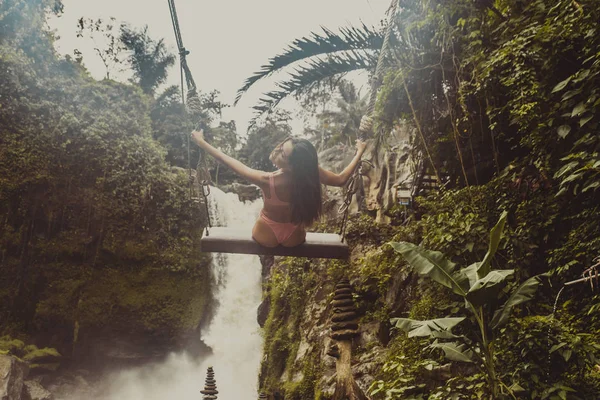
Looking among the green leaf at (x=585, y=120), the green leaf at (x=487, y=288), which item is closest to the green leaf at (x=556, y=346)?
the green leaf at (x=487, y=288)

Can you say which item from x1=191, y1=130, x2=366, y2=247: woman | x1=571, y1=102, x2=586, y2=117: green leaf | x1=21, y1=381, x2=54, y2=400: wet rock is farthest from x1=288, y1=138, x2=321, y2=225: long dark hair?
→ x1=21, y1=381, x2=54, y2=400: wet rock

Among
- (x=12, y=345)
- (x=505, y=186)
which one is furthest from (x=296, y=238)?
(x=12, y=345)

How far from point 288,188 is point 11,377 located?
8.02 meters

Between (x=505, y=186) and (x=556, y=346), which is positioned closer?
Answer: (x=556, y=346)

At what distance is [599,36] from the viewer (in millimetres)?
3137

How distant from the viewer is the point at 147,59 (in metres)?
20.5

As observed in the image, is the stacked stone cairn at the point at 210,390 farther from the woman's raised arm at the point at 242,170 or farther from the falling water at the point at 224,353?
the woman's raised arm at the point at 242,170

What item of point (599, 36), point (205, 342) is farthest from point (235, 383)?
point (599, 36)

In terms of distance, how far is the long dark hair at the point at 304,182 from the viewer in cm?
323

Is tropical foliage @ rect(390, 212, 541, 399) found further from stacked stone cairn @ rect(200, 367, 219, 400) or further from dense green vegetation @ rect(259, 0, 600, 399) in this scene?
stacked stone cairn @ rect(200, 367, 219, 400)

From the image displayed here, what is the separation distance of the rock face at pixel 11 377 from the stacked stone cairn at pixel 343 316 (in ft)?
22.5

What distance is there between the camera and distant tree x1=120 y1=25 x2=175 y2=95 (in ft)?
65.7

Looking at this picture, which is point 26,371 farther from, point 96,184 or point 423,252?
point 423,252

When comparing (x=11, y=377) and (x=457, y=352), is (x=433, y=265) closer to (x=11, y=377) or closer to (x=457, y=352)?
(x=457, y=352)
